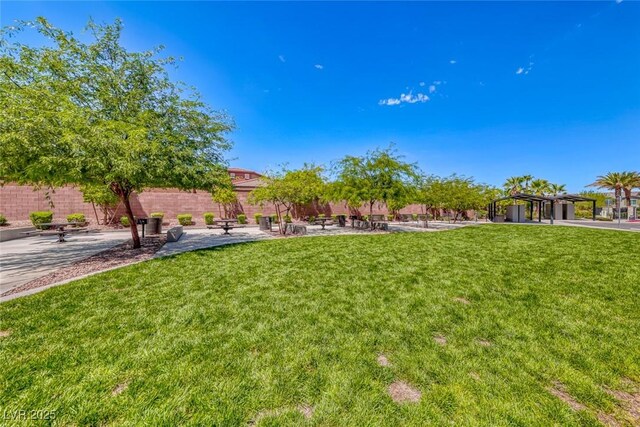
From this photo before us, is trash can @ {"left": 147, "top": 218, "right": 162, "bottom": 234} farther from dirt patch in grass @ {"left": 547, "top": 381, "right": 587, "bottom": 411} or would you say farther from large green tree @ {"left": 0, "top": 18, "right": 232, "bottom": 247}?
dirt patch in grass @ {"left": 547, "top": 381, "right": 587, "bottom": 411}

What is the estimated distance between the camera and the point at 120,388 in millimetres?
2424

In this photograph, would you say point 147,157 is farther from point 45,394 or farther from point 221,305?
point 45,394

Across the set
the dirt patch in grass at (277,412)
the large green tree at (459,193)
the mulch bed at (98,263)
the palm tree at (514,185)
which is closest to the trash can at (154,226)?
the mulch bed at (98,263)

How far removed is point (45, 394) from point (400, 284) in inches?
211

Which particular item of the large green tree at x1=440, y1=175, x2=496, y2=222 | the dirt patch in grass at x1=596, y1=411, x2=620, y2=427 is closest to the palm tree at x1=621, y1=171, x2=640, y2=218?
the large green tree at x1=440, y1=175, x2=496, y2=222

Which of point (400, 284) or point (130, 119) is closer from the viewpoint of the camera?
point (400, 284)

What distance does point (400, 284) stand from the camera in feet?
18.1

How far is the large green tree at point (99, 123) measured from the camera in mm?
6508

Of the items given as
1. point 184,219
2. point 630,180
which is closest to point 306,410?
point 184,219

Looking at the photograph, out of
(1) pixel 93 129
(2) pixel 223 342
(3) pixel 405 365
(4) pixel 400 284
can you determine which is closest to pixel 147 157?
(1) pixel 93 129

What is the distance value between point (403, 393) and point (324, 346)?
3.48 feet

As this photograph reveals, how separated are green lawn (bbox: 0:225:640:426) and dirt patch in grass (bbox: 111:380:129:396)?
2 cm

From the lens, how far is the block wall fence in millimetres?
17391

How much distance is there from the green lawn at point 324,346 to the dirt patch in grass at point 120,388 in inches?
0.6
